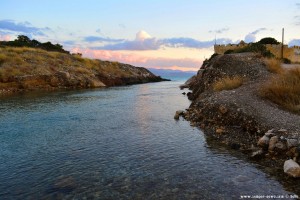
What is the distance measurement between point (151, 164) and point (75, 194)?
4.13 m

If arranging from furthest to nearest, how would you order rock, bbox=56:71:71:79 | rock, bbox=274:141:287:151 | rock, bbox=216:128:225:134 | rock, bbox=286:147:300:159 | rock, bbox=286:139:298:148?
rock, bbox=56:71:71:79
rock, bbox=216:128:225:134
rock, bbox=274:141:287:151
rock, bbox=286:139:298:148
rock, bbox=286:147:300:159

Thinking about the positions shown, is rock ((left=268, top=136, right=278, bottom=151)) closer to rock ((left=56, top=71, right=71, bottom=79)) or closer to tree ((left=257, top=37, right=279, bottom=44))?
rock ((left=56, top=71, right=71, bottom=79))

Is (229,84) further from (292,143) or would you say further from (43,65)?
(43,65)

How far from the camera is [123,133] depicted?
20.0 meters

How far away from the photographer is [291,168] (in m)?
11.7

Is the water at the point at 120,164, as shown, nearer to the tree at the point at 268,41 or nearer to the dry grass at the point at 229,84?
the dry grass at the point at 229,84

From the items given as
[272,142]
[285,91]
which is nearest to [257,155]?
[272,142]

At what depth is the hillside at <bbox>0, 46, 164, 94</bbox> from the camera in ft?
181

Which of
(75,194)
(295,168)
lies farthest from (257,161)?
(75,194)

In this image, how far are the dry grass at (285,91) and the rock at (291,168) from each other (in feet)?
27.4

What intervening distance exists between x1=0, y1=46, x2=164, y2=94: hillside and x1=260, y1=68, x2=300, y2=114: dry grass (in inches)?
1685

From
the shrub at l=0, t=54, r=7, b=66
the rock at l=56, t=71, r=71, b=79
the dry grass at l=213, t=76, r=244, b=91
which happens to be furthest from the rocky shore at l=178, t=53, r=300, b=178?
the shrub at l=0, t=54, r=7, b=66

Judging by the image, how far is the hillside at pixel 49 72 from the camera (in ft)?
181

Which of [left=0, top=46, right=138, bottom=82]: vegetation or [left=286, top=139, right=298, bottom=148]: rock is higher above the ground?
[left=0, top=46, right=138, bottom=82]: vegetation
